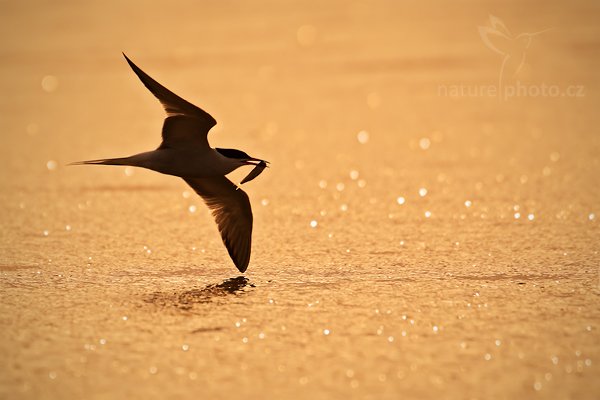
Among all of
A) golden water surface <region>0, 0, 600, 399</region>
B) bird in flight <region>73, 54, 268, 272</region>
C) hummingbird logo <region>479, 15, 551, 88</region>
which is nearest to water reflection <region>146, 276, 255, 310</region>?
golden water surface <region>0, 0, 600, 399</region>

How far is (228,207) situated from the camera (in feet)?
15.9

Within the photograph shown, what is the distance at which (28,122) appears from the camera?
7.46 meters

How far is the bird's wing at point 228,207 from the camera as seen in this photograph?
15.2 feet

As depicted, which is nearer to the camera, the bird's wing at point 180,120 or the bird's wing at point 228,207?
the bird's wing at point 180,120

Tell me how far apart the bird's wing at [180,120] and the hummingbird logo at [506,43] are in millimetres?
4316

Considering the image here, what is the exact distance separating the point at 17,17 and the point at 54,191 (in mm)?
5684

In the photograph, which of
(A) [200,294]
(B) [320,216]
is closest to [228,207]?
(B) [320,216]

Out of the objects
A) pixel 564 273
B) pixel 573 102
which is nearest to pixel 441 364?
pixel 564 273

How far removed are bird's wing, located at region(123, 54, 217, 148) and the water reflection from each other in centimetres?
66

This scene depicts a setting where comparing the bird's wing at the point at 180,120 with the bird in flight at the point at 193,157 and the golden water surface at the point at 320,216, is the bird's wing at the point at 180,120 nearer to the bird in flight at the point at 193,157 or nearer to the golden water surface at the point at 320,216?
the bird in flight at the point at 193,157

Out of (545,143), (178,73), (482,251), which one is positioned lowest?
(482,251)

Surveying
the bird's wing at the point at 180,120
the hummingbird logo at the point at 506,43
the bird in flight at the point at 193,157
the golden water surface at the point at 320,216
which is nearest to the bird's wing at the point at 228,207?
the bird in flight at the point at 193,157

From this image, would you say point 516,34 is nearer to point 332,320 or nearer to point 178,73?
point 178,73

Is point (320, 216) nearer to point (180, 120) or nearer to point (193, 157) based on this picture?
point (193, 157)
